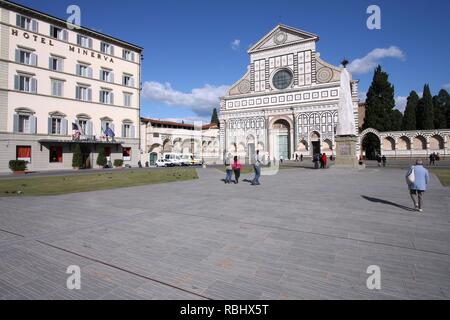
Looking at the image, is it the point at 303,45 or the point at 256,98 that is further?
the point at 256,98

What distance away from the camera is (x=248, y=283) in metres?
3.74

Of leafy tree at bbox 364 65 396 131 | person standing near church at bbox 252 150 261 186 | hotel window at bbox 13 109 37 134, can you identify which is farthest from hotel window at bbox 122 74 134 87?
leafy tree at bbox 364 65 396 131

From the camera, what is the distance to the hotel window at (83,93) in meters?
37.1

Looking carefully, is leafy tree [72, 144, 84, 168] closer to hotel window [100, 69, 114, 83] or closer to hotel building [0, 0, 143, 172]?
hotel building [0, 0, 143, 172]

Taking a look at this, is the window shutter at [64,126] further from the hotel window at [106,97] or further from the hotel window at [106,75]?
the hotel window at [106,75]

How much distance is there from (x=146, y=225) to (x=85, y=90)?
3746 cm

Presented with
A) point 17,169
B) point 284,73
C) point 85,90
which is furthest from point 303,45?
point 17,169

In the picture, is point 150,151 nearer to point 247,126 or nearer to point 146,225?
point 247,126

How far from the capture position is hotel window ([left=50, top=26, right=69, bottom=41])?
113 ft

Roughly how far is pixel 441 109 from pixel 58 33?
256 ft

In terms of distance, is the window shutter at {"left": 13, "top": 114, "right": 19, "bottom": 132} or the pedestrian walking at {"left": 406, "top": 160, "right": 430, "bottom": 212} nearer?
the pedestrian walking at {"left": 406, "top": 160, "right": 430, "bottom": 212}

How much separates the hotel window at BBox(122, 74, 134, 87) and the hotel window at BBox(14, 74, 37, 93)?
12573mm

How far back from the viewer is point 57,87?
35.0 metres

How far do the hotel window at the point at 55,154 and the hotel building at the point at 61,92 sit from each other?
11cm
